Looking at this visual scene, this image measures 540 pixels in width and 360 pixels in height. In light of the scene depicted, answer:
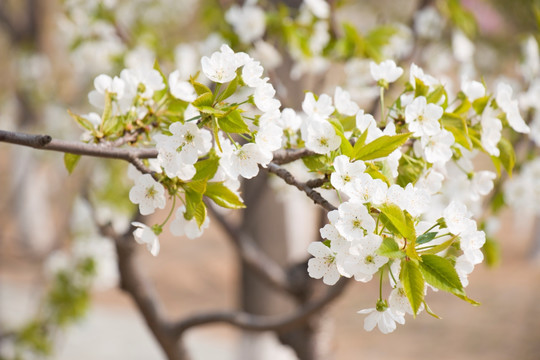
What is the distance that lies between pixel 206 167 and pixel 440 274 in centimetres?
31

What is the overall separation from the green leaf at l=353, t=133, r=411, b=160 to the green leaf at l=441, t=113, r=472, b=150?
0.13 metres

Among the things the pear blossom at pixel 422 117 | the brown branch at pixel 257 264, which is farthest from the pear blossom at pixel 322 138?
the brown branch at pixel 257 264

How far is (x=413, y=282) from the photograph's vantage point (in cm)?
64

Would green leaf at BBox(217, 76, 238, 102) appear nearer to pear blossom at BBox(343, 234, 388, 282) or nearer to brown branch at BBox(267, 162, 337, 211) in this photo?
brown branch at BBox(267, 162, 337, 211)

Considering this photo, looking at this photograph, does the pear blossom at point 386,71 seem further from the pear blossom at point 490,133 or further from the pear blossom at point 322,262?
the pear blossom at point 322,262

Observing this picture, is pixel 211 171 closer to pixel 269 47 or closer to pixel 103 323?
pixel 269 47

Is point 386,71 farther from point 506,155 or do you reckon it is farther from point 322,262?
point 322,262

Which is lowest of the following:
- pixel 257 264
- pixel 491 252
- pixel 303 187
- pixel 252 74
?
pixel 257 264

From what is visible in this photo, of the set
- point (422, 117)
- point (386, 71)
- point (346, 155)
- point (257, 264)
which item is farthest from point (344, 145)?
point (257, 264)

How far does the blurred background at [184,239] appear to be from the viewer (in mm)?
2227

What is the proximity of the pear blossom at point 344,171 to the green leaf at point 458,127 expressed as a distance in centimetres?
20

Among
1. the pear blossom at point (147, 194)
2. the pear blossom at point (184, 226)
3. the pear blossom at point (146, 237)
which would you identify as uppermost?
the pear blossom at point (147, 194)

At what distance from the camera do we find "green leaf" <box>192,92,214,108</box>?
27.8 inches

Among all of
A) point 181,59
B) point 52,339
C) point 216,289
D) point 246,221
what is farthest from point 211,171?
point 216,289
